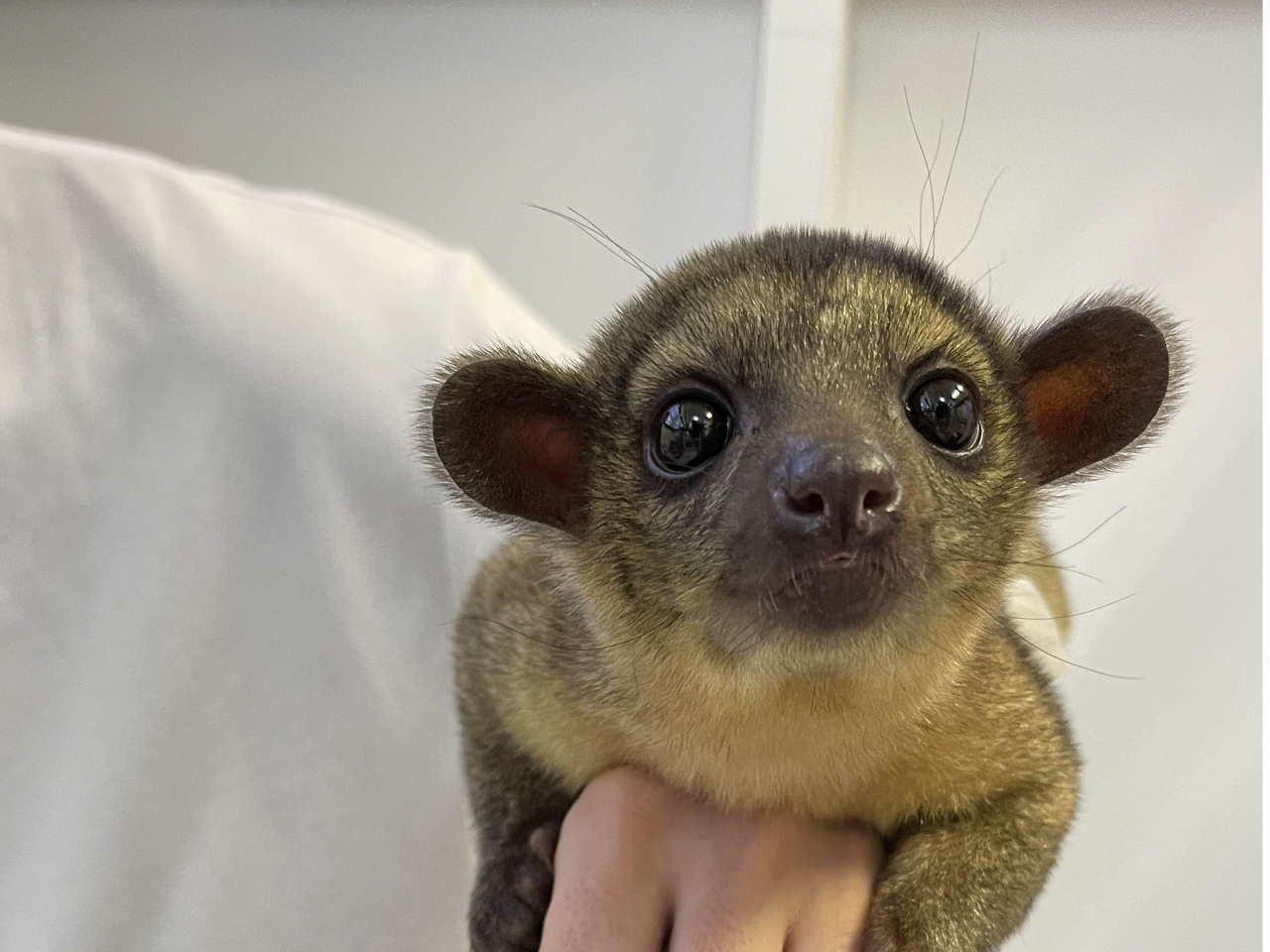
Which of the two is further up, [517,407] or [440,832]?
[517,407]

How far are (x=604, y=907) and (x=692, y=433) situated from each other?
89 centimetres

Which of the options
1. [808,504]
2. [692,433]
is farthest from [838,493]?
[692,433]

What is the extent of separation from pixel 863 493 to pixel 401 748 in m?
1.87

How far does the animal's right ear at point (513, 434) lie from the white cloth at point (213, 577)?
40.6 inches

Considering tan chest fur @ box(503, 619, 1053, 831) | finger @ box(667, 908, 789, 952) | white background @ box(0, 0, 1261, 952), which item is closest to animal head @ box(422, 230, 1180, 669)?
tan chest fur @ box(503, 619, 1053, 831)

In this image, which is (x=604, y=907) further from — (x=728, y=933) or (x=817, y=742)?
(x=817, y=742)

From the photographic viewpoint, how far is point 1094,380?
167 cm

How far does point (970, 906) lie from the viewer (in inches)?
62.7

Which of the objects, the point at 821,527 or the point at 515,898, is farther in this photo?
the point at 515,898

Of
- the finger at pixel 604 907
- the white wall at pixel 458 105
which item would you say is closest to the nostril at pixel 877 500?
the finger at pixel 604 907

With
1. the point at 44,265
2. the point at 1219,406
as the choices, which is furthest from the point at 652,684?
the point at 1219,406

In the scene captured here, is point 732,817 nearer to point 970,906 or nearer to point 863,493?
point 970,906

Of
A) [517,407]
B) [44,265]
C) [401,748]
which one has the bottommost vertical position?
[401,748]

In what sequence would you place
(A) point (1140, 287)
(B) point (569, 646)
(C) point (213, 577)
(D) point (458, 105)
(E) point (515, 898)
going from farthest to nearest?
1. (D) point (458, 105)
2. (A) point (1140, 287)
3. (C) point (213, 577)
4. (E) point (515, 898)
5. (B) point (569, 646)
